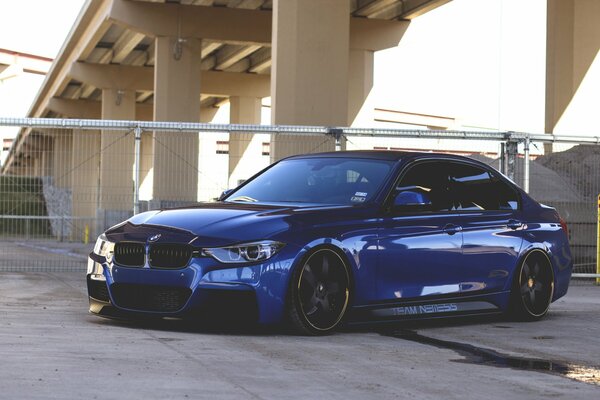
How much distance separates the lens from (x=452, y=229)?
9.30m

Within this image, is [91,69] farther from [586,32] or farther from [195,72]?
[586,32]

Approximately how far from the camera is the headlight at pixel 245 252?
26.2ft

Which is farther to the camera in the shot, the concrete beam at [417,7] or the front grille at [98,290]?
the concrete beam at [417,7]

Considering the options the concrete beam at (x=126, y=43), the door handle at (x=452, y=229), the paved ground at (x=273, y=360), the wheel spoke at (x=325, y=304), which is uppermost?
the concrete beam at (x=126, y=43)

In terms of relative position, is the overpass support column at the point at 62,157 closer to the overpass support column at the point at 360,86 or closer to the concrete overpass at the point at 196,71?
the concrete overpass at the point at 196,71

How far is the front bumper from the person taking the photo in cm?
797

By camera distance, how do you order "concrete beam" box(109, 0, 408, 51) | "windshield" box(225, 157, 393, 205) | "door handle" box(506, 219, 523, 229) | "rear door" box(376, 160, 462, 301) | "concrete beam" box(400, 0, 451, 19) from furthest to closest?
1. "concrete beam" box(109, 0, 408, 51)
2. "concrete beam" box(400, 0, 451, 19)
3. "door handle" box(506, 219, 523, 229)
4. "windshield" box(225, 157, 393, 205)
5. "rear door" box(376, 160, 462, 301)

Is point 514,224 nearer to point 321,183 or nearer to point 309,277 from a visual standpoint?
point 321,183

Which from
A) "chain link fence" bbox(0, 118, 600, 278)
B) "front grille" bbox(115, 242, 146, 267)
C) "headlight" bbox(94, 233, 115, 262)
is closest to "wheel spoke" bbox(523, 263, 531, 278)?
"front grille" bbox(115, 242, 146, 267)

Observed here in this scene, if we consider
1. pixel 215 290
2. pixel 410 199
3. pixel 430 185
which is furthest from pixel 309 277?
pixel 430 185

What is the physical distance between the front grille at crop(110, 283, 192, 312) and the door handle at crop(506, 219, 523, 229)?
10.7 feet

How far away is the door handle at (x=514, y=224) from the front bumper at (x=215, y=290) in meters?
2.58

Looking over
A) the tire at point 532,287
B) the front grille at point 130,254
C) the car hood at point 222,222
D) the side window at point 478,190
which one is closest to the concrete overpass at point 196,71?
the side window at point 478,190

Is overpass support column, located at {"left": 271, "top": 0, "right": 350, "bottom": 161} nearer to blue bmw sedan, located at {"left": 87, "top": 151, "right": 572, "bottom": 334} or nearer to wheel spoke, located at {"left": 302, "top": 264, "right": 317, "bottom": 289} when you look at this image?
blue bmw sedan, located at {"left": 87, "top": 151, "right": 572, "bottom": 334}
